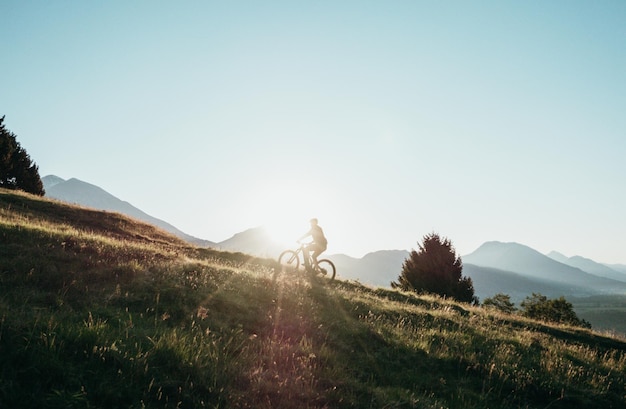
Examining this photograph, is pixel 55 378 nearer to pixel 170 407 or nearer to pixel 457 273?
pixel 170 407

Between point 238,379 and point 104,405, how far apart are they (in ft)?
5.65

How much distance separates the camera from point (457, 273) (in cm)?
3734

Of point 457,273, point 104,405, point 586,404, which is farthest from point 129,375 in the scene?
point 457,273

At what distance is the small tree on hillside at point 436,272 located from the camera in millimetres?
35719

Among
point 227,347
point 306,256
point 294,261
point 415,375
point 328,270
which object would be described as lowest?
point 415,375

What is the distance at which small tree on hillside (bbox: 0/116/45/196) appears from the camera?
43719mm

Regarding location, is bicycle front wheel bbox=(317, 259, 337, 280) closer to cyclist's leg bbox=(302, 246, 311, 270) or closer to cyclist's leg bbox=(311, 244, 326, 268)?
cyclist's leg bbox=(311, 244, 326, 268)

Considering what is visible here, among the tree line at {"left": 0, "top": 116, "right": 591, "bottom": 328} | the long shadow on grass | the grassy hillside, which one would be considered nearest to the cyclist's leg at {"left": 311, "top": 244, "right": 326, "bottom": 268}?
the grassy hillside

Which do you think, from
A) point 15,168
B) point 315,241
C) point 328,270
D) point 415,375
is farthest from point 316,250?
point 15,168

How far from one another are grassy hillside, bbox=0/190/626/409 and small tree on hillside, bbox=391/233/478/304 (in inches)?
867

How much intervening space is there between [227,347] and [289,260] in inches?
441

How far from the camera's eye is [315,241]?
1750 centimetres

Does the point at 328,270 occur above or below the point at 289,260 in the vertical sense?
below

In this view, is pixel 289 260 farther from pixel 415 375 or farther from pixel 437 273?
pixel 437 273
